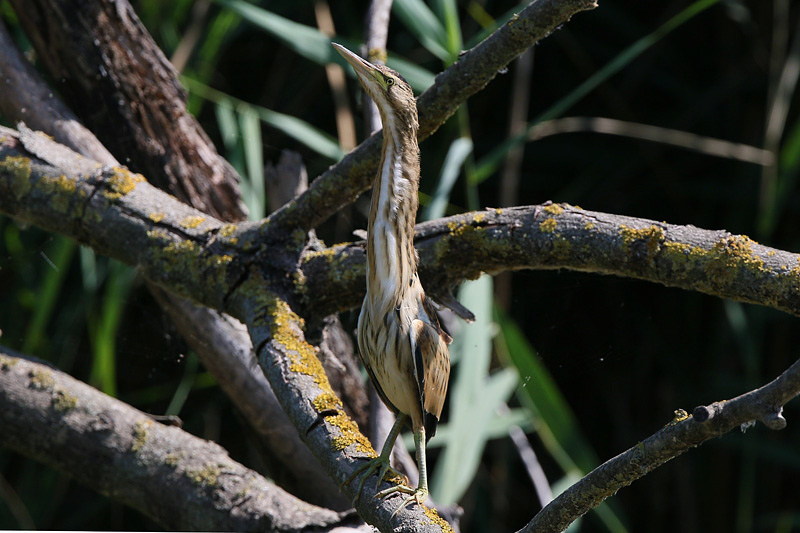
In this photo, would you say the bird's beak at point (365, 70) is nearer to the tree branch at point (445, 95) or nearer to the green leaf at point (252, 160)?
the tree branch at point (445, 95)

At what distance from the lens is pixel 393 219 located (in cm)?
122

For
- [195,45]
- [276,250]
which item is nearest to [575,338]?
[276,250]

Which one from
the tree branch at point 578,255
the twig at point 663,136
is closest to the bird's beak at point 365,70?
the tree branch at point 578,255

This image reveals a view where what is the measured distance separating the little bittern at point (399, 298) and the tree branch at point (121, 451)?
1.27 feet

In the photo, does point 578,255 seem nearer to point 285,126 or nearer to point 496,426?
point 496,426

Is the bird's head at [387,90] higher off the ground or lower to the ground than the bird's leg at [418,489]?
higher

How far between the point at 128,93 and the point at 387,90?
0.69 metres

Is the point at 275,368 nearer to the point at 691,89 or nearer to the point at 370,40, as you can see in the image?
the point at 370,40

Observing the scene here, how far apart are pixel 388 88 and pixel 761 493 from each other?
2.17 m

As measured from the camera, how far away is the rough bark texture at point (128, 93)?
1677mm

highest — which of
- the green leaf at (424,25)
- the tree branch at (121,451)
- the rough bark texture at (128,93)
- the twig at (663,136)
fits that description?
the twig at (663,136)

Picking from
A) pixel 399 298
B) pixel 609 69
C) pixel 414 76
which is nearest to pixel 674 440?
pixel 399 298

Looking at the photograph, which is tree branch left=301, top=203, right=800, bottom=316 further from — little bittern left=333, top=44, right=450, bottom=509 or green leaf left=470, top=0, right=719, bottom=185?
green leaf left=470, top=0, right=719, bottom=185

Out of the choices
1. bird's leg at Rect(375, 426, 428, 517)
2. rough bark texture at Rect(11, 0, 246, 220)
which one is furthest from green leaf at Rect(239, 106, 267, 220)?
bird's leg at Rect(375, 426, 428, 517)
